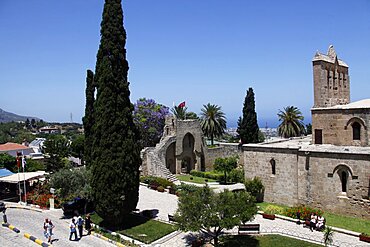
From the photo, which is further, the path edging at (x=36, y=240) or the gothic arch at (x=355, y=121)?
the gothic arch at (x=355, y=121)

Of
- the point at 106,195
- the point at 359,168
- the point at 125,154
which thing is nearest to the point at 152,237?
the point at 106,195

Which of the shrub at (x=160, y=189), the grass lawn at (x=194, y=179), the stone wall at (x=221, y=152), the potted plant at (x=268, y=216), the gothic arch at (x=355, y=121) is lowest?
the potted plant at (x=268, y=216)

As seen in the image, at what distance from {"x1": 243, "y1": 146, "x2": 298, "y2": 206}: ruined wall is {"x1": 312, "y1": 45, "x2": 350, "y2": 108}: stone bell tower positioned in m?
4.97

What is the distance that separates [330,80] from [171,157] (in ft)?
70.0

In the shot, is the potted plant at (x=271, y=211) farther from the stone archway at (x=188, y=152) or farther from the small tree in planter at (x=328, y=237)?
the stone archway at (x=188, y=152)

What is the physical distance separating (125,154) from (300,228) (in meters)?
11.9

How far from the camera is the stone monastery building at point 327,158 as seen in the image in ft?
72.9

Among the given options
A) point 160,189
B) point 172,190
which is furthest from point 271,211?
point 160,189

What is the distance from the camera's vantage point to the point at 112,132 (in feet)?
66.9

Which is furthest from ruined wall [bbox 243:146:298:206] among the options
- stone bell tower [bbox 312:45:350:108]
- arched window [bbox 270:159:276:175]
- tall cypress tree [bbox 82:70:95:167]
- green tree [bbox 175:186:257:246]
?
tall cypress tree [bbox 82:70:95:167]

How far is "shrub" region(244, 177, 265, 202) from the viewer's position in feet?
88.4

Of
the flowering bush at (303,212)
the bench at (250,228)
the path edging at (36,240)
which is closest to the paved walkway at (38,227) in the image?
the path edging at (36,240)

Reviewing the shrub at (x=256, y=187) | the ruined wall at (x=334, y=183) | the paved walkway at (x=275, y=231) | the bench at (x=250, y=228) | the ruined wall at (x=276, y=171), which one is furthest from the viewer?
the shrub at (x=256, y=187)

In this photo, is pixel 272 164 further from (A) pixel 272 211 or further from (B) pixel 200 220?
(B) pixel 200 220
